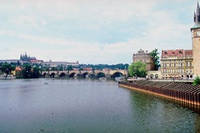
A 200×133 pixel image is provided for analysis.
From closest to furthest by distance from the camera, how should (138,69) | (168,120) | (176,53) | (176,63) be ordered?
(168,120) < (176,63) < (176,53) < (138,69)

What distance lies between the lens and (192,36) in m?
80.6

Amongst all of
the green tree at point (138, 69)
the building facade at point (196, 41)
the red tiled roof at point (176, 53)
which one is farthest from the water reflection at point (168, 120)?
the green tree at point (138, 69)

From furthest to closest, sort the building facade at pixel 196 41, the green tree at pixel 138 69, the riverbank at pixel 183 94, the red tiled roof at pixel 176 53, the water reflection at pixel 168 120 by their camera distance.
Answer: the green tree at pixel 138 69 < the red tiled roof at pixel 176 53 < the building facade at pixel 196 41 < the riverbank at pixel 183 94 < the water reflection at pixel 168 120

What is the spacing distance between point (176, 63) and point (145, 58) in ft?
123

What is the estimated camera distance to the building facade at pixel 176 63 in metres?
113

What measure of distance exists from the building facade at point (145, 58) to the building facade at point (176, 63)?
2616 centimetres

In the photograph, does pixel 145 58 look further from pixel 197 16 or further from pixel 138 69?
pixel 197 16

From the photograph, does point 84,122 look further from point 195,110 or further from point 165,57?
point 165,57

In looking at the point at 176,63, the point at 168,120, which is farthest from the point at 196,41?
the point at 168,120

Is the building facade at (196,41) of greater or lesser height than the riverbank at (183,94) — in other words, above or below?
above

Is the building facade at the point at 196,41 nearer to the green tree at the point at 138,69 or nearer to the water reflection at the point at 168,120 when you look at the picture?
the water reflection at the point at 168,120

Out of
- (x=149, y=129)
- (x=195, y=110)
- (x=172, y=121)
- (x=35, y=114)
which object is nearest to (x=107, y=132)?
(x=149, y=129)

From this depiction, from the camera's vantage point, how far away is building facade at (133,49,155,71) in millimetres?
146938

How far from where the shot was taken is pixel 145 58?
152125 mm
